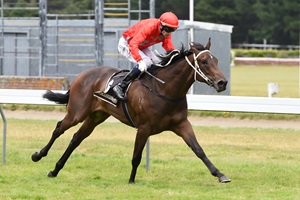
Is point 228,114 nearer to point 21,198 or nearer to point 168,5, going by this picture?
point 21,198

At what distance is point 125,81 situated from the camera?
1056cm

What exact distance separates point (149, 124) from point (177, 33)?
40.9 ft

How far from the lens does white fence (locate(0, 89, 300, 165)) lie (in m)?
12.5

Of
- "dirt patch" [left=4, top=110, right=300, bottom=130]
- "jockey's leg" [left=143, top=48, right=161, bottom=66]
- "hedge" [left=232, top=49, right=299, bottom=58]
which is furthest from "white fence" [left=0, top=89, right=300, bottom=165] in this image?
"hedge" [left=232, top=49, right=299, bottom=58]

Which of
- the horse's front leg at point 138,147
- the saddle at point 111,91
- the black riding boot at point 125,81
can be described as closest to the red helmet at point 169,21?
the black riding boot at point 125,81

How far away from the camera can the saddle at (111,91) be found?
35.0 ft

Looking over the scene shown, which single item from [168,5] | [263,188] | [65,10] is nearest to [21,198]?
[263,188]

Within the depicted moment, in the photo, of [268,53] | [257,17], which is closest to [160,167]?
[268,53]

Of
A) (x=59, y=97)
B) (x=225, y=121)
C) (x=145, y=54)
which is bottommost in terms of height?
(x=225, y=121)

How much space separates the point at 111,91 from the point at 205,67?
4.73 feet

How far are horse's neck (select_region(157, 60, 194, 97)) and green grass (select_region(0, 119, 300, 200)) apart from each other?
1.08m

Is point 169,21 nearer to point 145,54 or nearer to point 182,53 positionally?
point 182,53

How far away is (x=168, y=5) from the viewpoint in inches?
1289

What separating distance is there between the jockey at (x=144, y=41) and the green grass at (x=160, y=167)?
4.25ft
